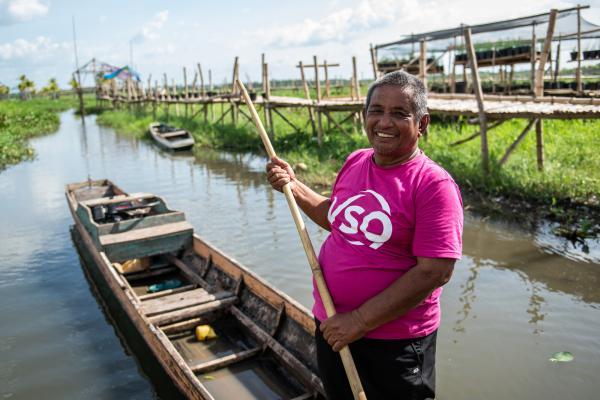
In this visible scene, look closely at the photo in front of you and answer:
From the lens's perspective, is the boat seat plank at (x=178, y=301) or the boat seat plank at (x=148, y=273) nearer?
the boat seat plank at (x=178, y=301)

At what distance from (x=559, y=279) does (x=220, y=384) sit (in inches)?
154

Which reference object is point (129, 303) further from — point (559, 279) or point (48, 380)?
point (559, 279)

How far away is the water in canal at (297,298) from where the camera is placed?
4164mm

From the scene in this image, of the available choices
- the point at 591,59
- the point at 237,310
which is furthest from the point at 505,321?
the point at 591,59

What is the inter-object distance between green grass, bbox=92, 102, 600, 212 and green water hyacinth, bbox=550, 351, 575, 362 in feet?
11.5

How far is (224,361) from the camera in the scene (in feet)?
13.1

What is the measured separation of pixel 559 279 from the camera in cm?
565

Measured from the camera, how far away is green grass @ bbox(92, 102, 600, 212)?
24.6 feet

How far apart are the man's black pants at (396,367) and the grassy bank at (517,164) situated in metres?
5.65

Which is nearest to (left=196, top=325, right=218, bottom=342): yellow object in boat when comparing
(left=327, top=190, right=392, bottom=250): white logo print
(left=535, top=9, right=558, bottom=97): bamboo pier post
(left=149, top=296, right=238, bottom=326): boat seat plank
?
(left=149, top=296, right=238, bottom=326): boat seat plank

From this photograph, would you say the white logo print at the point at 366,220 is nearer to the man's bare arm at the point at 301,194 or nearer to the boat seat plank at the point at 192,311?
the man's bare arm at the point at 301,194

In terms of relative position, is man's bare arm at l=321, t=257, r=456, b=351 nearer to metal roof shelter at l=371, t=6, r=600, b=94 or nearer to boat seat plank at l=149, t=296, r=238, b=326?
boat seat plank at l=149, t=296, r=238, b=326

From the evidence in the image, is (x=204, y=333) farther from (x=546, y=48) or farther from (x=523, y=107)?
(x=546, y=48)

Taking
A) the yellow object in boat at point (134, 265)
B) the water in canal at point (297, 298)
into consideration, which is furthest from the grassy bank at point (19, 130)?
the yellow object in boat at point (134, 265)
